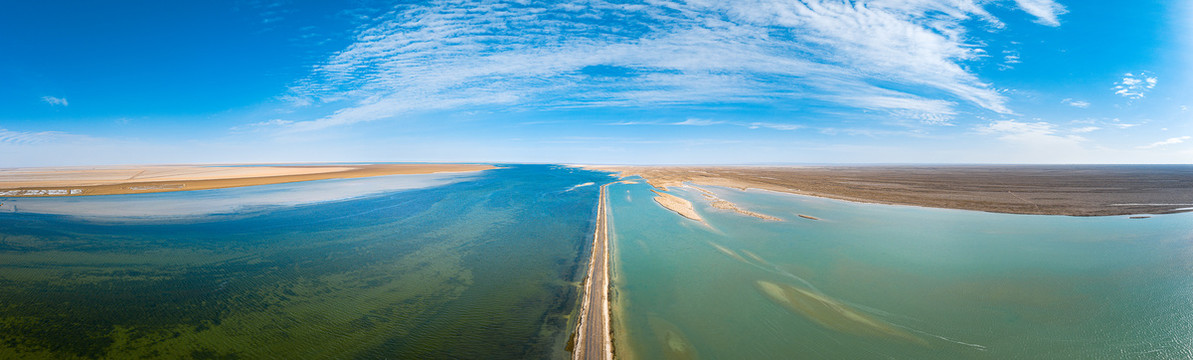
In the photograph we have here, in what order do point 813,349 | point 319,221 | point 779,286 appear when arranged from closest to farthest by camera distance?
1. point 813,349
2. point 779,286
3. point 319,221

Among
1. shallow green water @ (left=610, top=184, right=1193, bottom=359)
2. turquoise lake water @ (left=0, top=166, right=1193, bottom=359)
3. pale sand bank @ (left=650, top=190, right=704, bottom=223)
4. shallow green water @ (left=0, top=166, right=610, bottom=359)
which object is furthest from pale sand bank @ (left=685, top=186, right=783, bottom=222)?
shallow green water @ (left=0, top=166, right=610, bottom=359)

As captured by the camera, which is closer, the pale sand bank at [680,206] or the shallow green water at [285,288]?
the shallow green water at [285,288]

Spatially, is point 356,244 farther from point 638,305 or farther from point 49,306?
point 638,305

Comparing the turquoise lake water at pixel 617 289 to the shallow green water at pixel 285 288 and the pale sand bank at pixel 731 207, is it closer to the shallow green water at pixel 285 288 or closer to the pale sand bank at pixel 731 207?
the shallow green water at pixel 285 288

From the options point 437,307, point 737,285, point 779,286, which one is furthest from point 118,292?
point 779,286

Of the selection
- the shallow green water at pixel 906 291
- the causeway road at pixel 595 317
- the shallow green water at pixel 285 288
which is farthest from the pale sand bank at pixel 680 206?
the causeway road at pixel 595 317

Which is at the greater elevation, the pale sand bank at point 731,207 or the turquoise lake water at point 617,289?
the pale sand bank at point 731,207

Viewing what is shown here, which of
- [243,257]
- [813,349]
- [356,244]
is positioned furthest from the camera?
[356,244]
